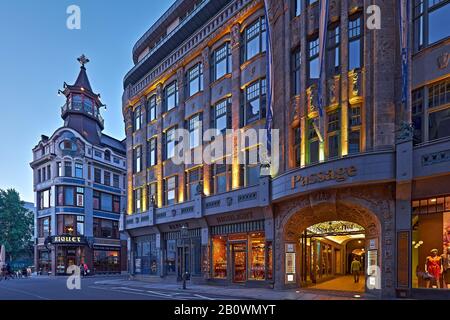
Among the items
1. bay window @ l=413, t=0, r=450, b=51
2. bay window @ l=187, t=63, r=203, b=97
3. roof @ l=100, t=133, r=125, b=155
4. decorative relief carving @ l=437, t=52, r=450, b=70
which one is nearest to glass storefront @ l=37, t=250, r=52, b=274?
roof @ l=100, t=133, r=125, b=155

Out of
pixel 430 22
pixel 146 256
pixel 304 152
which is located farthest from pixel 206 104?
pixel 430 22

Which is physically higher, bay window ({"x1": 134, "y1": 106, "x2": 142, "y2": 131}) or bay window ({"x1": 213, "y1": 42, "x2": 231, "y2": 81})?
bay window ({"x1": 213, "y1": 42, "x2": 231, "y2": 81})

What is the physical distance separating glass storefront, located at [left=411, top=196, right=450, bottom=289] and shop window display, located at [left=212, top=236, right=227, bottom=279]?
1288 centimetres

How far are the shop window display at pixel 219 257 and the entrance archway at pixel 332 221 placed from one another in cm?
552

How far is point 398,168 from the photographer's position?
1605 cm

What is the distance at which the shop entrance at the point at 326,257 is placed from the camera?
870 inches

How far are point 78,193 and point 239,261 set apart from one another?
113 feet

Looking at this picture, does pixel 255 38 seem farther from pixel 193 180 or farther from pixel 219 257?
pixel 219 257

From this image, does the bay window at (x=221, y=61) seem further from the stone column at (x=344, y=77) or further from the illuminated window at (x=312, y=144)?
the stone column at (x=344, y=77)

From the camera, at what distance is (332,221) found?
21641 mm

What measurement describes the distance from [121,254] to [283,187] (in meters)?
44.0

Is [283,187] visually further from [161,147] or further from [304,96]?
[161,147]

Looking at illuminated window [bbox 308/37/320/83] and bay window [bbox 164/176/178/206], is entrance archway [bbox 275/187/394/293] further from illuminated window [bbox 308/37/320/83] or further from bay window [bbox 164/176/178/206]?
bay window [bbox 164/176/178/206]

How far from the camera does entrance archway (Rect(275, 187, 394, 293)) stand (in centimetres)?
1694
